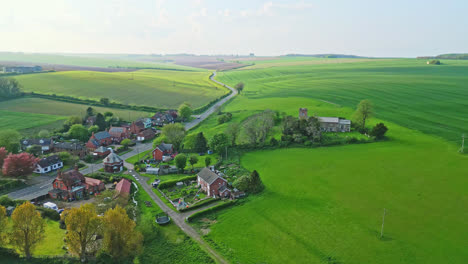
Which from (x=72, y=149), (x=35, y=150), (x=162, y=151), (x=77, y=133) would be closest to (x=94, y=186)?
(x=162, y=151)

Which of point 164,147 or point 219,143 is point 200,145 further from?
point 164,147

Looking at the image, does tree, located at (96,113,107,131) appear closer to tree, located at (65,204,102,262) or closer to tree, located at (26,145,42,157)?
tree, located at (26,145,42,157)

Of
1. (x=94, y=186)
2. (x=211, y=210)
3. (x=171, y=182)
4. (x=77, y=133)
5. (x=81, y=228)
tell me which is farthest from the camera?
(x=77, y=133)

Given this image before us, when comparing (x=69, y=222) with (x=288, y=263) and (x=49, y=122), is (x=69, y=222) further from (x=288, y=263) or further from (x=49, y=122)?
(x=49, y=122)

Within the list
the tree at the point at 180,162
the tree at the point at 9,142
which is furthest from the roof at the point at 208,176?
the tree at the point at 9,142

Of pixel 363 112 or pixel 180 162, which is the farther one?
pixel 363 112

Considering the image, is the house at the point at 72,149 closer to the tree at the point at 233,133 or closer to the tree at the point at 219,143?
the tree at the point at 219,143
